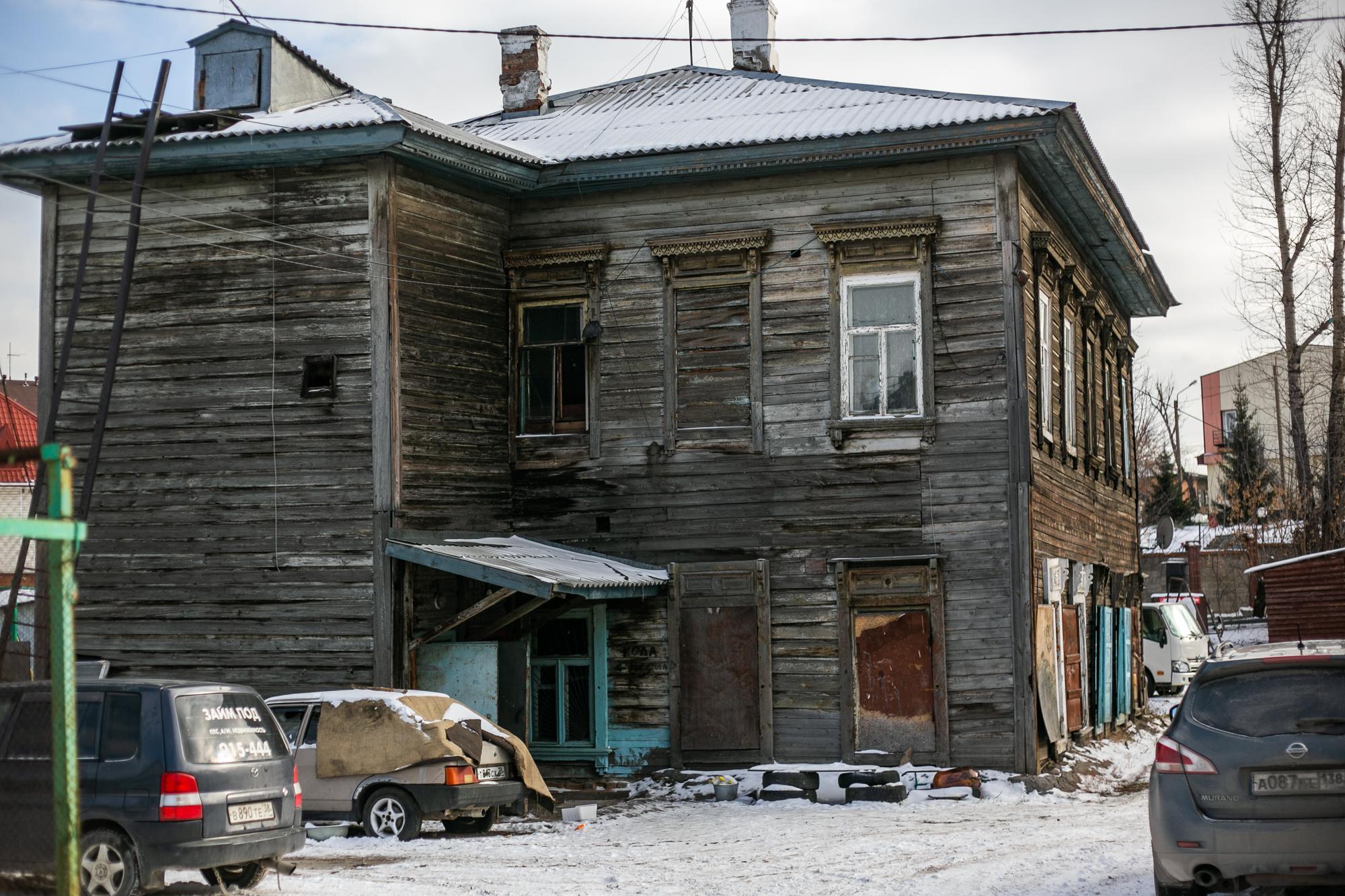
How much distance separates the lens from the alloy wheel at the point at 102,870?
932 cm

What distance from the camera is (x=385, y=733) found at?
13.1m

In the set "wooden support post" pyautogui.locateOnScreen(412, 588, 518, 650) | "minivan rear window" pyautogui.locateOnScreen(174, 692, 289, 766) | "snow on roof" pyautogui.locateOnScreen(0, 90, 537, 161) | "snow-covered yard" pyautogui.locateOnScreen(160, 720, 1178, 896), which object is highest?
"snow on roof" pyautogui.locateOnScreen(0, 90, 537, 161)

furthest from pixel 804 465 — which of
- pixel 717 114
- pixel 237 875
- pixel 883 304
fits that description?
pixel 237 875

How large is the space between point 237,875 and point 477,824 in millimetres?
3708

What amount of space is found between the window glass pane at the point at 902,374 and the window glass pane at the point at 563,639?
4.79m

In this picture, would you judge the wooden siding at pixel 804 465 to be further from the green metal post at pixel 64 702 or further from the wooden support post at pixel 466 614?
the green metal post at pixel 64 702

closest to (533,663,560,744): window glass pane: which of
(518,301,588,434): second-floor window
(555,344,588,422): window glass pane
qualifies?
(518,301,588,434): second-floor window

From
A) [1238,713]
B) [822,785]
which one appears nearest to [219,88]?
[822,785]

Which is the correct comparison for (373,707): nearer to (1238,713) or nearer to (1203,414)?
(1238,713)

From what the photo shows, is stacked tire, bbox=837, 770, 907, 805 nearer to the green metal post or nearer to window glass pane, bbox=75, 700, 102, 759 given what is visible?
window glass pane, bbox=75, 700, 102, 759

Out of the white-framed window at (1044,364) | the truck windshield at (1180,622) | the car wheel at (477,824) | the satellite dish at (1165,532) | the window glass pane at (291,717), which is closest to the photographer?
the window glass pane at (291,717)

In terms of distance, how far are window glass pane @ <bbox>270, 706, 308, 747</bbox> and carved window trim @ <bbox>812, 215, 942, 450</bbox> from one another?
727 cm

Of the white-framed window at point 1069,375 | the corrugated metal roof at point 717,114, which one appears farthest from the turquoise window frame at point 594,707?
the white-framed window at point 1069,375

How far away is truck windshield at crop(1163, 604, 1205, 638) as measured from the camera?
3194cm
